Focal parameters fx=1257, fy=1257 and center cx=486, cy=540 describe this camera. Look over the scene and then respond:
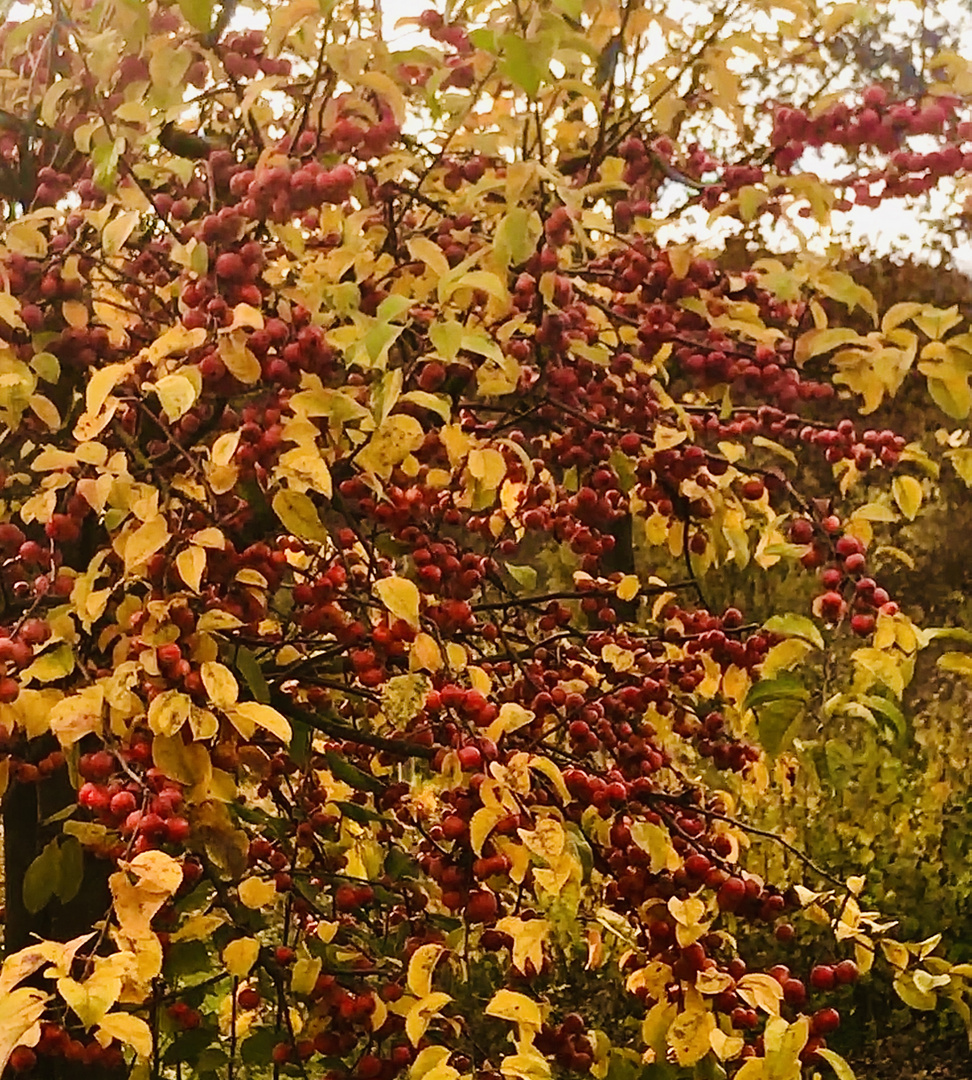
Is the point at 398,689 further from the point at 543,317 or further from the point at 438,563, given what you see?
the point at 543,317

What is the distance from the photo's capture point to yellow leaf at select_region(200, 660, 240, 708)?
4.03 feet

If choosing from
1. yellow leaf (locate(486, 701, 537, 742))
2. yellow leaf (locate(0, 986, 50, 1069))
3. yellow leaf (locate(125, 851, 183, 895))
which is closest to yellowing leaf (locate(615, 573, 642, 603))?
→ yellow leaf (locate(486, 701, 537, 742))

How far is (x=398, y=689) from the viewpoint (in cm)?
160

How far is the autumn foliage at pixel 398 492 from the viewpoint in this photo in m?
1.30

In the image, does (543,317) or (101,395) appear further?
(543,317)

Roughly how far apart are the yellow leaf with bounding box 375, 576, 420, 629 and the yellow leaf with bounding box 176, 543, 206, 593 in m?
0.18

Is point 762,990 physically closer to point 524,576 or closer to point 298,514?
point 298,514

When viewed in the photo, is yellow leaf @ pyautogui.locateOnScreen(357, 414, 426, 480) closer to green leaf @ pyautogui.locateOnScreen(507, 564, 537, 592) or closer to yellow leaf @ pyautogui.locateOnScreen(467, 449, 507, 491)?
yellow leaf @ pyautogui.locateOnScreen(467, 449, 507, 491)

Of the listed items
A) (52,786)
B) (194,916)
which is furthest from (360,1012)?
(52,786)

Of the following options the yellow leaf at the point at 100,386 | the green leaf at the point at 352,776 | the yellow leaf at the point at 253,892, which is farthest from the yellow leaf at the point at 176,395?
the green leaf at the point at 352,776

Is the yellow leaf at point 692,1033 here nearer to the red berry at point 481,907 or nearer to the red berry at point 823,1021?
the red berry at point 823,1021

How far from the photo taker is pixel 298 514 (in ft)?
4.36

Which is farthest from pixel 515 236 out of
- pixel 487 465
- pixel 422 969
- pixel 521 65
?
A: pixel 422 969

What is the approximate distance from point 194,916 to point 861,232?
24.4 ft
